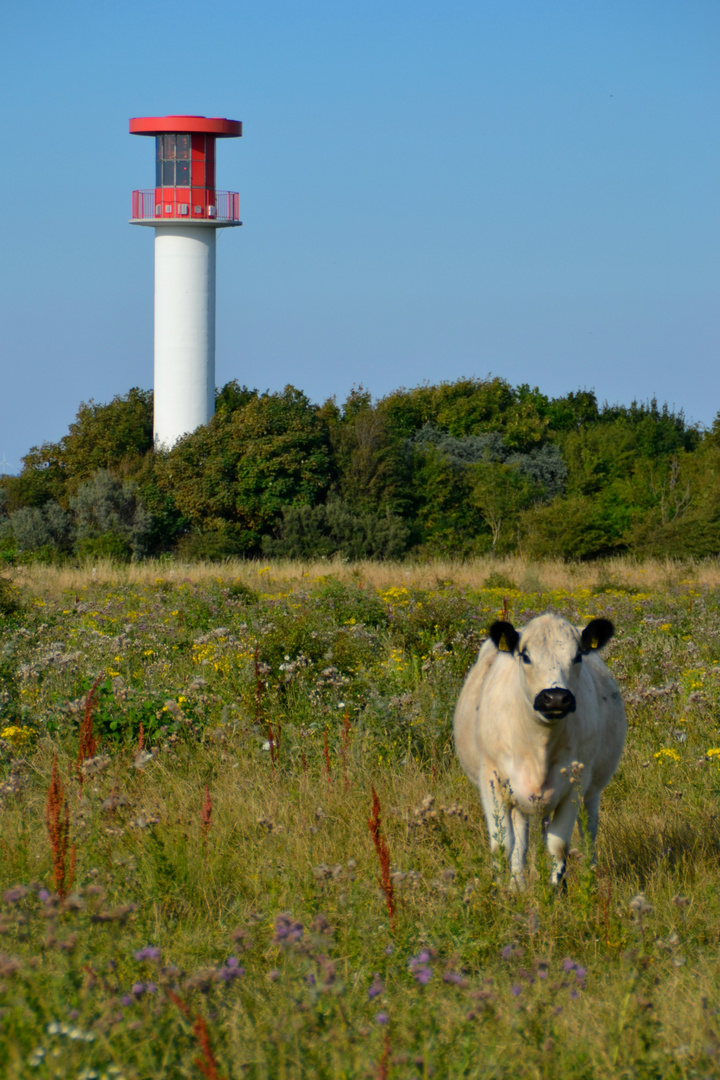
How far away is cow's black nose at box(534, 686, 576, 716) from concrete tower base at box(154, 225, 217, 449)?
34.0 m

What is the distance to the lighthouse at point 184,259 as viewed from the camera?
37406 millimetres

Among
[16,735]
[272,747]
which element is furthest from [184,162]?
[272,747]

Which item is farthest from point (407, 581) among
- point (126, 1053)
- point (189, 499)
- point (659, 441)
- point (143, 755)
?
point (659, 441)

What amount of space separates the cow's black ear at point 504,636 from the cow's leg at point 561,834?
0.73 m

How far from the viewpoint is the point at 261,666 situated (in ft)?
26.0

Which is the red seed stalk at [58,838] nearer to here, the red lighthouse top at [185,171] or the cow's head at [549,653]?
the cow's head at [549,653]

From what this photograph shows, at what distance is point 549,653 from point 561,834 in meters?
0.87

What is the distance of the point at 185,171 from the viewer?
38625 mm

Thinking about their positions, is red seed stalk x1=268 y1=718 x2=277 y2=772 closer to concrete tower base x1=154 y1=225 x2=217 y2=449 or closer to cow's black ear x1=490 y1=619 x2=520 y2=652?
cow's black ear x1=490 y1=619 x2=520 y2=652

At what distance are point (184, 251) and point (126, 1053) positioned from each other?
37.6m

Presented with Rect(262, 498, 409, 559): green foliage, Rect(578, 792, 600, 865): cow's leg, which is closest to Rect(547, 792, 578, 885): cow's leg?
Rect(578, 792, 600, 865): cow's leg

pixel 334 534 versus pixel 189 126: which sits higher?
pixel 189 126

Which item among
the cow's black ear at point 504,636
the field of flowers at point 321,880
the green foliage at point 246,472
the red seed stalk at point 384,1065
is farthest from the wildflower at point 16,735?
the green foliage at point 246,472

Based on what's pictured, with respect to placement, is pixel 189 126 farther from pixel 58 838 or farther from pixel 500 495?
pixel 58 838
